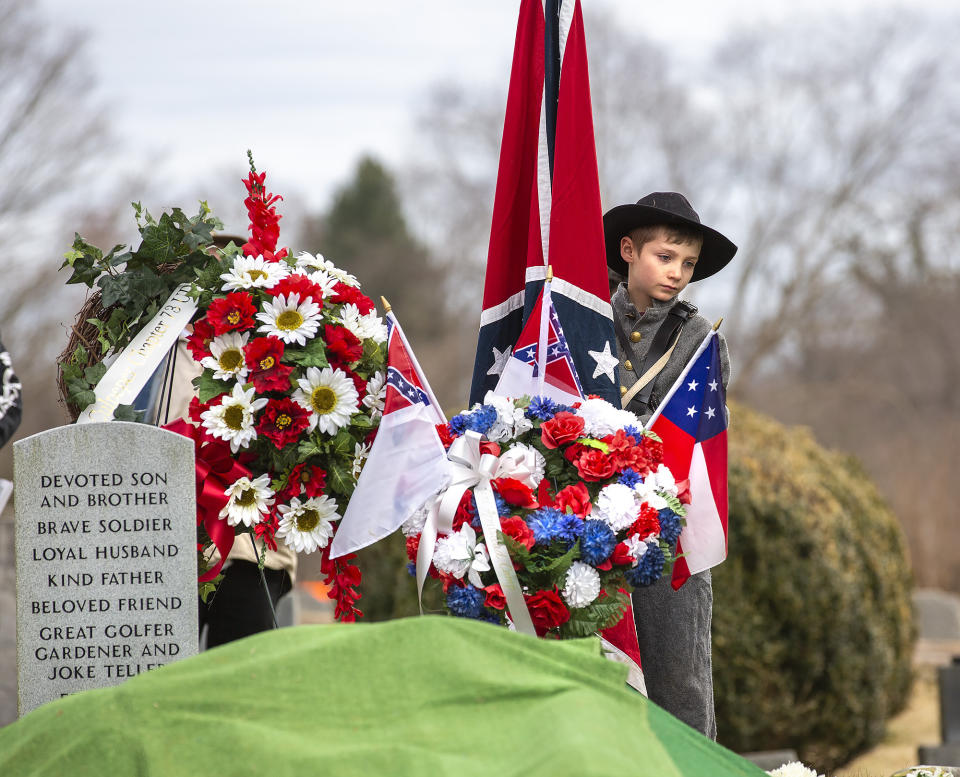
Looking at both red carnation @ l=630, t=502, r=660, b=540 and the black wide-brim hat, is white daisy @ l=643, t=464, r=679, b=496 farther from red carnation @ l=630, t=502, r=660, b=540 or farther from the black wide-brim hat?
the black wide-brim hat

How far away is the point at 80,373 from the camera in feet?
13.4

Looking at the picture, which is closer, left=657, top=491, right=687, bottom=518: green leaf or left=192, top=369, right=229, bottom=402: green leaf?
left=657, top=491, right=687, bottom=518: green leaf

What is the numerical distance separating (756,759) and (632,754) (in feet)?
11.4

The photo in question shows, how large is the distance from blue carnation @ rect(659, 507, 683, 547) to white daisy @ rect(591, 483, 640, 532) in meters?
0.11

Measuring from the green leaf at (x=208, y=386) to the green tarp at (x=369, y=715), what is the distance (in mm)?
1291

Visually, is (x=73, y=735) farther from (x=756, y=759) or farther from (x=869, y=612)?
(x=869, y=612)

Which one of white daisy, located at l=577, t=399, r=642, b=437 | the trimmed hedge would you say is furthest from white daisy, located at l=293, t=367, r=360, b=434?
the trimmed hedge

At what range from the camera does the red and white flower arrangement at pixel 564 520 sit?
3.33m

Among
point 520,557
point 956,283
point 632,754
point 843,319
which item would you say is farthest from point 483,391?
point 956,283

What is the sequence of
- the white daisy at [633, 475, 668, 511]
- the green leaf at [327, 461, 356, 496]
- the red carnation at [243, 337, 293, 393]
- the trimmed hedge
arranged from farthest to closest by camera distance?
the trimmed hedge
the green leaf at [327, 461, 356, 496]
the red carnation at [243, 337, 293, 393]
the white daisy at [633, 475, 668, 511]

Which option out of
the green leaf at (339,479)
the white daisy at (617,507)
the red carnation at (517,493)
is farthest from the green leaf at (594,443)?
the green leaf at (339,479)

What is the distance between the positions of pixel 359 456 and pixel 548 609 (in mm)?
1011

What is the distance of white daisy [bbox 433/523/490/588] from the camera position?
334 cm

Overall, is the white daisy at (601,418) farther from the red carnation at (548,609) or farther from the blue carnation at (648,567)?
the red carnation at (548,609)
